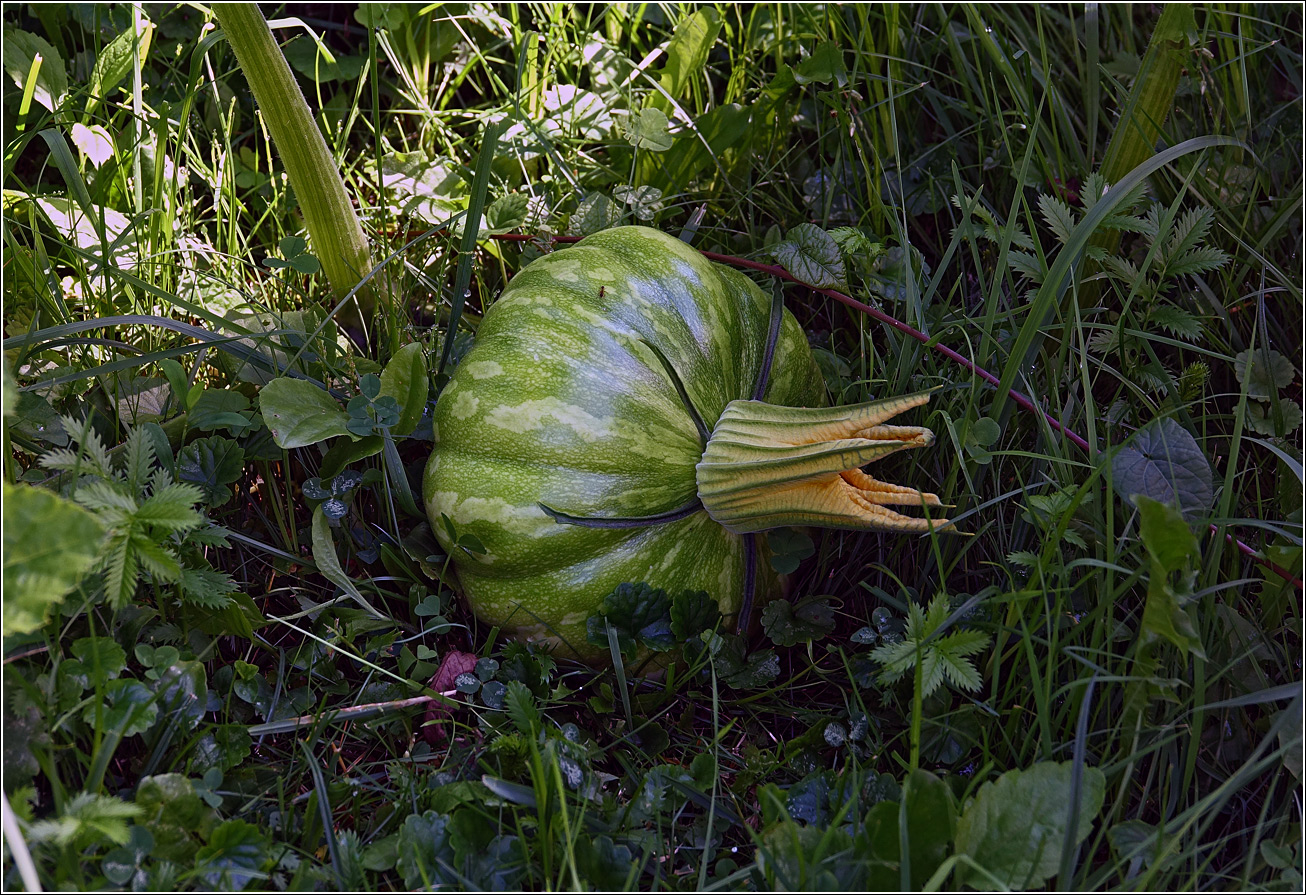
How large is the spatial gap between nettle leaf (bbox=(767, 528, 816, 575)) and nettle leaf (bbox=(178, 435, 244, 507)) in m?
1.13

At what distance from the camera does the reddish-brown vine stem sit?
6.57 ft

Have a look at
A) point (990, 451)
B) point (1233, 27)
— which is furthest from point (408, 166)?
point (1233, 27)

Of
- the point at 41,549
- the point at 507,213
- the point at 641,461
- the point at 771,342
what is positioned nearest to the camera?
the point at 41,549

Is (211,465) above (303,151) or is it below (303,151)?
below

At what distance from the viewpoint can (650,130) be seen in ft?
8.90

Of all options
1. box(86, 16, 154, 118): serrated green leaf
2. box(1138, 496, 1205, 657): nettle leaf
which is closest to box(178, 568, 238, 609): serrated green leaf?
box(86, 16, 154, 118): serrated green leaf

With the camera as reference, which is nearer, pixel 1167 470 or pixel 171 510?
pixel 171 510

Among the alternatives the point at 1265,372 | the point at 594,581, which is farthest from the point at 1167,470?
the point at 594,581

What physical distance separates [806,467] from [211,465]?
121cm

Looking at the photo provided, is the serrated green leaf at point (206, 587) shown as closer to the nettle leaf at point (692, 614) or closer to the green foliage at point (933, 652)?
the nettle leaf at point (692, 614)

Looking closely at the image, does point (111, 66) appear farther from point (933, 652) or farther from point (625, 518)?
point (933, 652)

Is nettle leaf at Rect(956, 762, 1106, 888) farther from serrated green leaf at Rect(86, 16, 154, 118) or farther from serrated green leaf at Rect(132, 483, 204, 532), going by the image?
serrated green leaf at Rect(86, 16, 154, 118)

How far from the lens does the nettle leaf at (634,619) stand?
2080mm

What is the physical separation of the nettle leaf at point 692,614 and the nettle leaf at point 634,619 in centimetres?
3
